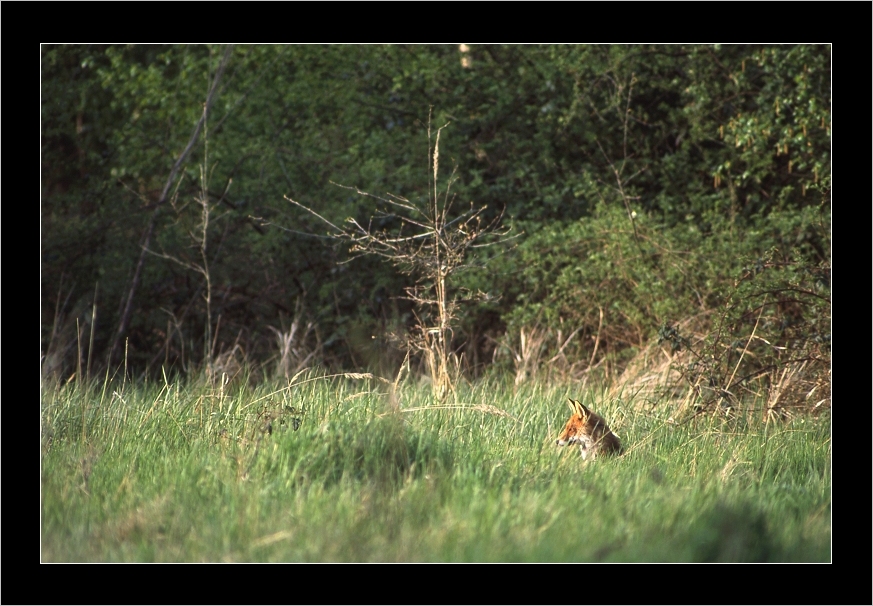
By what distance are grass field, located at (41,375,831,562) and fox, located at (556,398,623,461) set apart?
0.22ft

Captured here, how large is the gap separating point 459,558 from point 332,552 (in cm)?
50

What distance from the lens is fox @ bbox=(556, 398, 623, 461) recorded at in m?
4.80

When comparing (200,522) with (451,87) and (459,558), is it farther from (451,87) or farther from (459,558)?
(451,87)

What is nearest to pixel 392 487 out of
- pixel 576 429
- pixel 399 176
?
pixel 576 429

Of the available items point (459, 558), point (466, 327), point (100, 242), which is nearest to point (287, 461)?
point (459, 558)

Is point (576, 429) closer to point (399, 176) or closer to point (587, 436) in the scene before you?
point (587, 436)

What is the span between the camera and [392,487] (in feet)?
13.4

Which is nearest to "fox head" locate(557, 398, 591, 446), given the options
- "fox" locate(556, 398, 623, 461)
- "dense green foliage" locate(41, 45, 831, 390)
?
"fox" locate(556, 398, 623, 461)

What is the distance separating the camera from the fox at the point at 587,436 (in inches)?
189

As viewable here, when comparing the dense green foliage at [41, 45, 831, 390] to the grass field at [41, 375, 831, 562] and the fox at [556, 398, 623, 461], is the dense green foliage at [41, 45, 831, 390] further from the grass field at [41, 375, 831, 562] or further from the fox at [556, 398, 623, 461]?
the fox at [556, 398, 623, 461]

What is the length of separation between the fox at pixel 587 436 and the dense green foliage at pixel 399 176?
4.62m

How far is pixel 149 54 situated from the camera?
13055 mm

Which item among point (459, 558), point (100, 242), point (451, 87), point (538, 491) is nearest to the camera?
point (459, 558)
